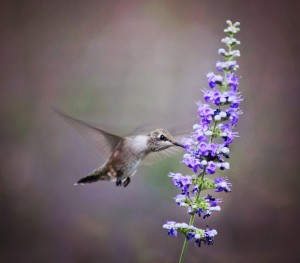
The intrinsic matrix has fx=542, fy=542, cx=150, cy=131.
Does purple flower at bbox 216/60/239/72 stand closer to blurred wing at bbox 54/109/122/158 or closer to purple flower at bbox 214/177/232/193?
purple flower at bbox 214/177/232/193

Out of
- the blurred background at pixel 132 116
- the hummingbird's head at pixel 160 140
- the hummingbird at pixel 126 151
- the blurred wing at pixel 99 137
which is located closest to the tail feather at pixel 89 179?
the hummingbird at pixel 126 151

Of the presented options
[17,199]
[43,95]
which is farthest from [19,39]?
[17,199]

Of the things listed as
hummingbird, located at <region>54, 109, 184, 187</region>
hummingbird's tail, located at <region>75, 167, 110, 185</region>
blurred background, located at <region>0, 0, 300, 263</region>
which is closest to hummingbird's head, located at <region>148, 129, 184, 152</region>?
hummingbird, located at <region>54, 109, 184, 187</region>

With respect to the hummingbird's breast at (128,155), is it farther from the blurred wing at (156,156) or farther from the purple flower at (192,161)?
the purple flower at (192,161)

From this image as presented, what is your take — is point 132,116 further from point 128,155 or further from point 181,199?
point 181,199

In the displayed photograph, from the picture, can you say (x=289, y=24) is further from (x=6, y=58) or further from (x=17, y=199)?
(x=17, y=199)

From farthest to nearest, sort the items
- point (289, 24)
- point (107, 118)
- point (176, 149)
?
point (289, 24) → point (107, 118) → point (176, 149)
